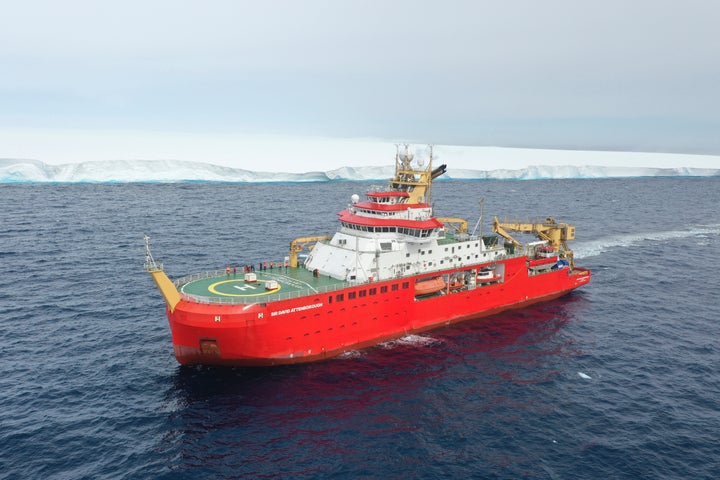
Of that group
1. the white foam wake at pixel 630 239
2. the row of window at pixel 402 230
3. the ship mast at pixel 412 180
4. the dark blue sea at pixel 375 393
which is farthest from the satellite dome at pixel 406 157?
the white foam wake at pixel 630 239

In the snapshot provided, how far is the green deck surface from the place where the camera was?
31.3 meters

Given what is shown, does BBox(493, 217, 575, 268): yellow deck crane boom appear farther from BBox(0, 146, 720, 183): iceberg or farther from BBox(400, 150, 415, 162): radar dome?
BBox(0, 146, 720, 183): iceberg

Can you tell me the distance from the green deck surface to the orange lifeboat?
6766 millimetres

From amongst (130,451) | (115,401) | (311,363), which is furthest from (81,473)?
(311,363)

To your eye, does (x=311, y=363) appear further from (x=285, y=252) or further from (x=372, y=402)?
(x=285, y=252)

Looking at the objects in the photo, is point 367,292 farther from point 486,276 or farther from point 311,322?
point 486,276

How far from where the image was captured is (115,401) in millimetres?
Answer: 27547

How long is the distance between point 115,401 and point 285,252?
1265 inches

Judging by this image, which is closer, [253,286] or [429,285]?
[253,286]

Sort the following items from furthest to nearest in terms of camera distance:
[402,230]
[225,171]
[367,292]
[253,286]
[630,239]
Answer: [225,171] → [630,239] → [402,230] → [367,292] → [253,286]

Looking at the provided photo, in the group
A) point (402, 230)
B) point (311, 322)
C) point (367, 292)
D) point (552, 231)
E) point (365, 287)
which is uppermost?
point (402, 230)

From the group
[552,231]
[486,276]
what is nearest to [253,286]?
[486,276]

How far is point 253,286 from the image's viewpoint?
34.1 m

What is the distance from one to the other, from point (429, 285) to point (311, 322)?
11079mm
